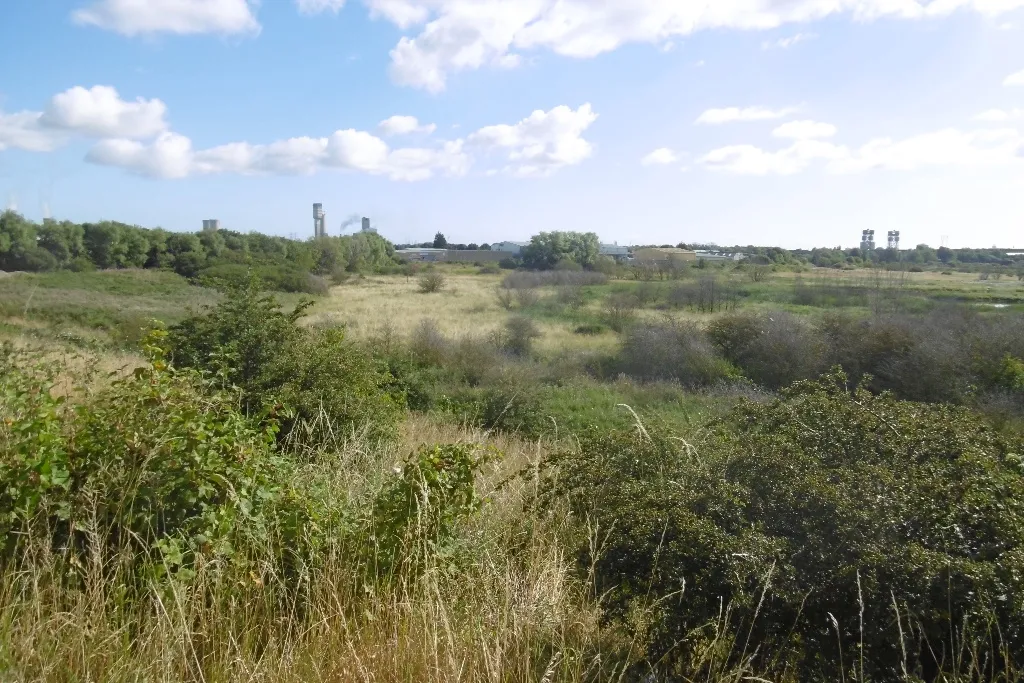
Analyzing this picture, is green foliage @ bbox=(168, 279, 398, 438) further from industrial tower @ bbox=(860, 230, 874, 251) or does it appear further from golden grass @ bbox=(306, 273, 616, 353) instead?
industrial tower @ bbox=(860, 230, 874, 251)

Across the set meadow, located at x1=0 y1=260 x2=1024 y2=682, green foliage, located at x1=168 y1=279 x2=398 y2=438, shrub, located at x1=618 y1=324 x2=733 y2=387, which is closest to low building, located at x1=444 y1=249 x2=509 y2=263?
shrub, located at x1=618 y1=324 x2=733 y2=387

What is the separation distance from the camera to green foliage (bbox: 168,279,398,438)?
32.9 feet

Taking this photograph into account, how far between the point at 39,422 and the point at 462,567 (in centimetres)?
208

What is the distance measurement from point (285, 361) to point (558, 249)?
200 ft

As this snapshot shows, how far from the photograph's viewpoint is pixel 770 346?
2147cm

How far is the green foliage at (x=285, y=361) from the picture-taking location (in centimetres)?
1004

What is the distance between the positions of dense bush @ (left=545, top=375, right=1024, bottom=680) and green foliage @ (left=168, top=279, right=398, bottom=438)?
21.5ft

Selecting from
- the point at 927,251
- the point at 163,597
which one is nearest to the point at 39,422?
the point at 163,597

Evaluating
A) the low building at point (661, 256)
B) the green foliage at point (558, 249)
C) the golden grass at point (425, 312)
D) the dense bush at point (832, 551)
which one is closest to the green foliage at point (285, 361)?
the dense bush at point (832, 551)

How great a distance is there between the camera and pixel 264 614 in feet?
10.6

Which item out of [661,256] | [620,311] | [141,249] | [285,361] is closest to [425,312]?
A: [620,311]

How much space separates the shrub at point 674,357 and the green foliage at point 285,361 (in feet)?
37.9

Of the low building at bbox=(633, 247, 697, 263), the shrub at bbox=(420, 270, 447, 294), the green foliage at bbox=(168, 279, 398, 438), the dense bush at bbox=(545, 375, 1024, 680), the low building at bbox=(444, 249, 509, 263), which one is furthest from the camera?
the low building at bbox=(444, 249, 509, 263)

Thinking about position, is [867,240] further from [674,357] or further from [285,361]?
[285,361]
